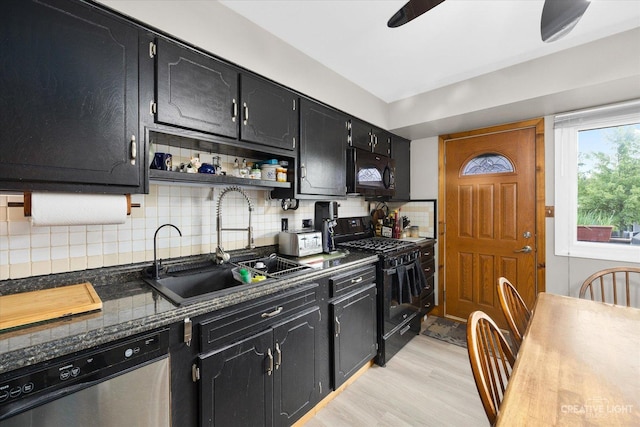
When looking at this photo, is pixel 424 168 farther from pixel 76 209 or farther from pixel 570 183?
pixel 76 209

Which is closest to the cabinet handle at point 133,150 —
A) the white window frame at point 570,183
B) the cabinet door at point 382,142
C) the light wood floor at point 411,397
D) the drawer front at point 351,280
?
the drawer front at point 351,280

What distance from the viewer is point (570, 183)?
240cm

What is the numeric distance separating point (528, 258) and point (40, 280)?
360 cm

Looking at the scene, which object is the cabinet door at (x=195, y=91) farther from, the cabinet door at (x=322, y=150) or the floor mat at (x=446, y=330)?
the floor mat at (x=446, y=330)

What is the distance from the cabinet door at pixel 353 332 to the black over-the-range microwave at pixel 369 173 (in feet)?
3.02

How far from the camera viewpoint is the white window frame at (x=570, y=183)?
2.26 meters

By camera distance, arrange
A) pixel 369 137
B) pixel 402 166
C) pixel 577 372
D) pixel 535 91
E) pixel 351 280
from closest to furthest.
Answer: pixel 577 372
pixel 351 280
pixel 535 91
pixel 369 137
pixel 402 166

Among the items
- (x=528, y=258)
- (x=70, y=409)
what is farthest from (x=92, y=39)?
(x=528, y=258)

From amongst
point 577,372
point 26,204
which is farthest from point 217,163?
point 577,372

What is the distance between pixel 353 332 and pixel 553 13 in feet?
6.78

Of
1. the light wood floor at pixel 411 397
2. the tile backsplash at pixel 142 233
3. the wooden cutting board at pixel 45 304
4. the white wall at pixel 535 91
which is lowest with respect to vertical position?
the light wood floor at pixel 411 397

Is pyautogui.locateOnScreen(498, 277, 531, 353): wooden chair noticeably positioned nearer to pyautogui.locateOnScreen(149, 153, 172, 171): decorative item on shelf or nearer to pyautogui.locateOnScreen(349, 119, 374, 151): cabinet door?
pyautogui.locateOnScreen(349, 119, 374, 151): cabinet door

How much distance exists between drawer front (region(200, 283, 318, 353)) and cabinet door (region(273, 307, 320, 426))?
0.07m

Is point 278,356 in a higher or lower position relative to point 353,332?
higher
